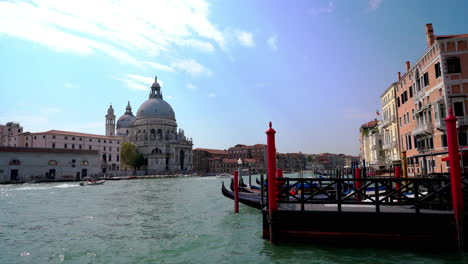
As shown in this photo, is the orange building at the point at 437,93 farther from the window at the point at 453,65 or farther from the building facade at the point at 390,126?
the building facade at the point at 390,126

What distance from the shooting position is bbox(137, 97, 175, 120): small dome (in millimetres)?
94188

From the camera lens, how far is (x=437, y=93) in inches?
760

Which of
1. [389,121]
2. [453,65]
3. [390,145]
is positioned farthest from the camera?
[389,121]

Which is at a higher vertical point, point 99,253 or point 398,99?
point 398,99

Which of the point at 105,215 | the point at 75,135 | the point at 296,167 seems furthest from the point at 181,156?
the point at 105,215

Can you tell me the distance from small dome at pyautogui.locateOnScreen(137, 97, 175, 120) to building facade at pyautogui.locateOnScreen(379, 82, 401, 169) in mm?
71746

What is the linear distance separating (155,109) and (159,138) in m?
9.22

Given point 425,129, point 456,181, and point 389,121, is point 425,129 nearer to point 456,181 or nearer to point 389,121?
point 389,121

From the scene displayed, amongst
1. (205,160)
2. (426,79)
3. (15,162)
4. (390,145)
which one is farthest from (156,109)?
(426,79)

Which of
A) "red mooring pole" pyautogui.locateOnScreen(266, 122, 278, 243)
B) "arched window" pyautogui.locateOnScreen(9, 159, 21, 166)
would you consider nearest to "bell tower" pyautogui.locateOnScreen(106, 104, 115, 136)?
"arched window" pyautogui.locateOnScreen(9, 159, 21, 166)

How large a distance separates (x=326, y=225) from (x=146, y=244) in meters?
5.08

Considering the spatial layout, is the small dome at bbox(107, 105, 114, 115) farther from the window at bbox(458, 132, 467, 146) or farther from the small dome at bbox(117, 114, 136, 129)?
the window at bbox(458, 132, 467, 146)

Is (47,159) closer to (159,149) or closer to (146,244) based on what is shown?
(159,149)

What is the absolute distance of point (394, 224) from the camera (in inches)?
312
